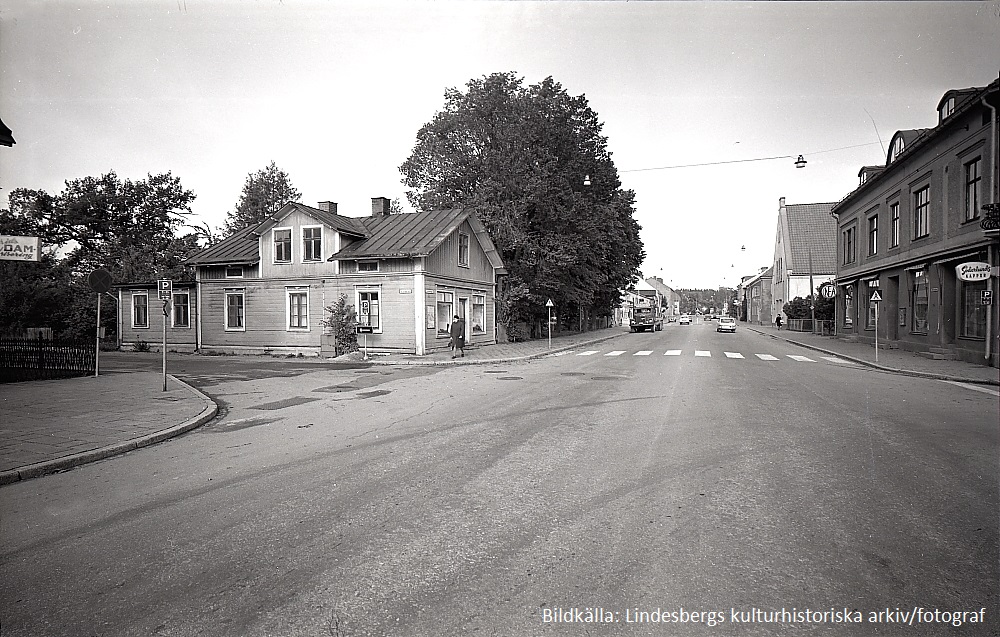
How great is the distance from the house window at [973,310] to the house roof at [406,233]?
1985 centimetres

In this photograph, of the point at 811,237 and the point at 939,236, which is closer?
the point at 939,236

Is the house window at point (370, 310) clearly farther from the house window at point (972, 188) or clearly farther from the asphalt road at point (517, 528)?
the house window at point (972, 188)

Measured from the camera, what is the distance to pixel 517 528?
14.8 ft

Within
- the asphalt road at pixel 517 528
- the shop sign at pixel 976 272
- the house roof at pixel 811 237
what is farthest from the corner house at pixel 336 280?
the house roof at pixel 811 237

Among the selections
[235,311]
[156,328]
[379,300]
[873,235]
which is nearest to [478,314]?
[379,300]

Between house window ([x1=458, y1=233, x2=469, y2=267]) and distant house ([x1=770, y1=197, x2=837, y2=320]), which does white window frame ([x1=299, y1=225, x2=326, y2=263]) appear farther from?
distant house ([x1=770, y1=197, x2=837, y2=320])

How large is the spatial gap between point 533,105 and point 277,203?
1636 inches

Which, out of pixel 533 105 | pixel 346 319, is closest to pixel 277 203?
pixel 533 105

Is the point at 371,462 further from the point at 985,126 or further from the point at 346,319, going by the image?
the point at 985,126

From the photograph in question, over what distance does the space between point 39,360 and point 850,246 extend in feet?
133

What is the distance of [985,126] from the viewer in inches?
719

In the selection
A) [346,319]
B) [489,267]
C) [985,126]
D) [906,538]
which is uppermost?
[985,126]

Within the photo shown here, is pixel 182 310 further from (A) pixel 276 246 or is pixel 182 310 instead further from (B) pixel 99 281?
(B) pixel 99 281

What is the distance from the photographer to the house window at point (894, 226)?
89.9 feet
